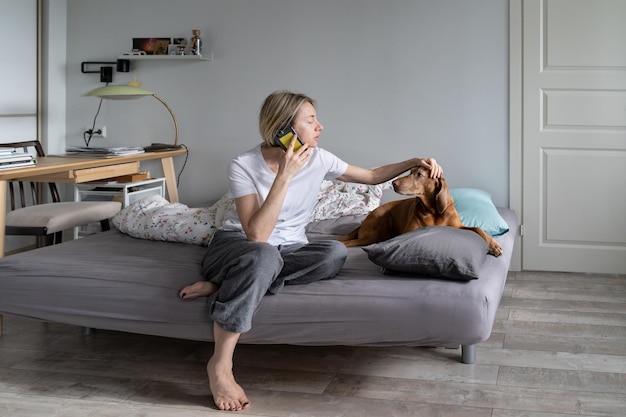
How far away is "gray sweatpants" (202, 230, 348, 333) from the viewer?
8.11ft

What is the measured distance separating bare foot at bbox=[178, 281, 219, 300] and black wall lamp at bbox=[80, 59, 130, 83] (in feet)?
9.25

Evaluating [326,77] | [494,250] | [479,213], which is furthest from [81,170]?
[494,250]

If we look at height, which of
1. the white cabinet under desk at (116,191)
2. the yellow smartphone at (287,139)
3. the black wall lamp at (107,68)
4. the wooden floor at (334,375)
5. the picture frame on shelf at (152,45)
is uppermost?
the picture frame on shelf at (152,45)

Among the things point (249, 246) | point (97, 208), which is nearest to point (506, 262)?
point (249, 246)

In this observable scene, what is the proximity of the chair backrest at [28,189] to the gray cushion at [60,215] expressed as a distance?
666 millimetres

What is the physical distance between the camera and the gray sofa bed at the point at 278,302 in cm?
251

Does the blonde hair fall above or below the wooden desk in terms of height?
above

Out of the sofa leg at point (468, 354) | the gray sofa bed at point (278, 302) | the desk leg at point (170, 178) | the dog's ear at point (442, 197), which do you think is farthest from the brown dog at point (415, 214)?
the desk leg at point (170, 178)

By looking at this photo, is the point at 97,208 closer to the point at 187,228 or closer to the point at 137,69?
the point at 187,228

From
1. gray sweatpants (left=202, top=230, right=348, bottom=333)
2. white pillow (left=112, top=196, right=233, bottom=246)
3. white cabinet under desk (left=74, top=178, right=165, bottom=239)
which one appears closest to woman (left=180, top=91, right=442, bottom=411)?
gray sweatpants (left=202, top=230, right=348, bottom=333)

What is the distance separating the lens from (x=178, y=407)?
8.24 ft

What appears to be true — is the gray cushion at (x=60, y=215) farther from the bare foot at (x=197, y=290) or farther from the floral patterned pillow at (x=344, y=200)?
the bare foot at (x=197, y=290)

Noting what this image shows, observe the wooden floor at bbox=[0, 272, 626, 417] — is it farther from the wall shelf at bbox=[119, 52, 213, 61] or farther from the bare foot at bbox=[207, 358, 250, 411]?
the wall shelf at bbox=[119, 52, 213, 61]

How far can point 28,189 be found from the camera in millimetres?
5055
